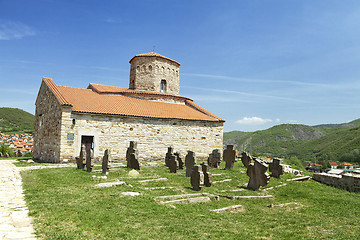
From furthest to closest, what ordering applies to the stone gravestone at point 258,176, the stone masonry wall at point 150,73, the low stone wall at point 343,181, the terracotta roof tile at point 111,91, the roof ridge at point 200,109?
the stone masonry wall at point 150,73 → the roof ridge at point 200,109 → the terracotta roof tile at point 111,91 → the low stone wall at point 343,181 → the stone gravestone at point 258,176

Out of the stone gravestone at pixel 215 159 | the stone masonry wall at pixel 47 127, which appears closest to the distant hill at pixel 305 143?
the stone gravestone at pixel 215 159

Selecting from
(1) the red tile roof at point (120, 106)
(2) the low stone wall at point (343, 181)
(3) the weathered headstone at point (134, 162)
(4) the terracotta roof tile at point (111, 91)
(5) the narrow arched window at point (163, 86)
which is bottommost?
(2) the low stone wall at point (343, 181)

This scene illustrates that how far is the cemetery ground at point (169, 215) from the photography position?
4.71 meters

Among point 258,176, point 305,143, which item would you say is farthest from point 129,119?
point 305,143

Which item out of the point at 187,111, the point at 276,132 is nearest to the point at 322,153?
the point at 276,132

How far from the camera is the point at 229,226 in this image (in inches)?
218

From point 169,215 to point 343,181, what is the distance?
11.5 meters

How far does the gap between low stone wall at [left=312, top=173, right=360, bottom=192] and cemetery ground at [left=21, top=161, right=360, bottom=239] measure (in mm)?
3647

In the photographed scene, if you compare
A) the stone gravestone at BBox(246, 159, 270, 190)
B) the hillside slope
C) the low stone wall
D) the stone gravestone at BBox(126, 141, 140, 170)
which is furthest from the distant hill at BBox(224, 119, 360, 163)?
the stone gravestone at BBox(126, 141, 140, 170)

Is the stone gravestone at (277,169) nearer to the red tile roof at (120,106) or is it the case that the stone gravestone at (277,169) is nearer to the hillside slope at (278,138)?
the red tile roof at (120,106)

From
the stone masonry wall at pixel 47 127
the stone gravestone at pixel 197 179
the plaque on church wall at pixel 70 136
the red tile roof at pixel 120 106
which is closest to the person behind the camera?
the stone gravestone at pixel 197 179

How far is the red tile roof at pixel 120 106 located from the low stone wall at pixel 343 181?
35.7 feet

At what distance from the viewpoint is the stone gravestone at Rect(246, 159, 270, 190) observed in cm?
1017

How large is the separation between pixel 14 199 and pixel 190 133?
16.1 m
